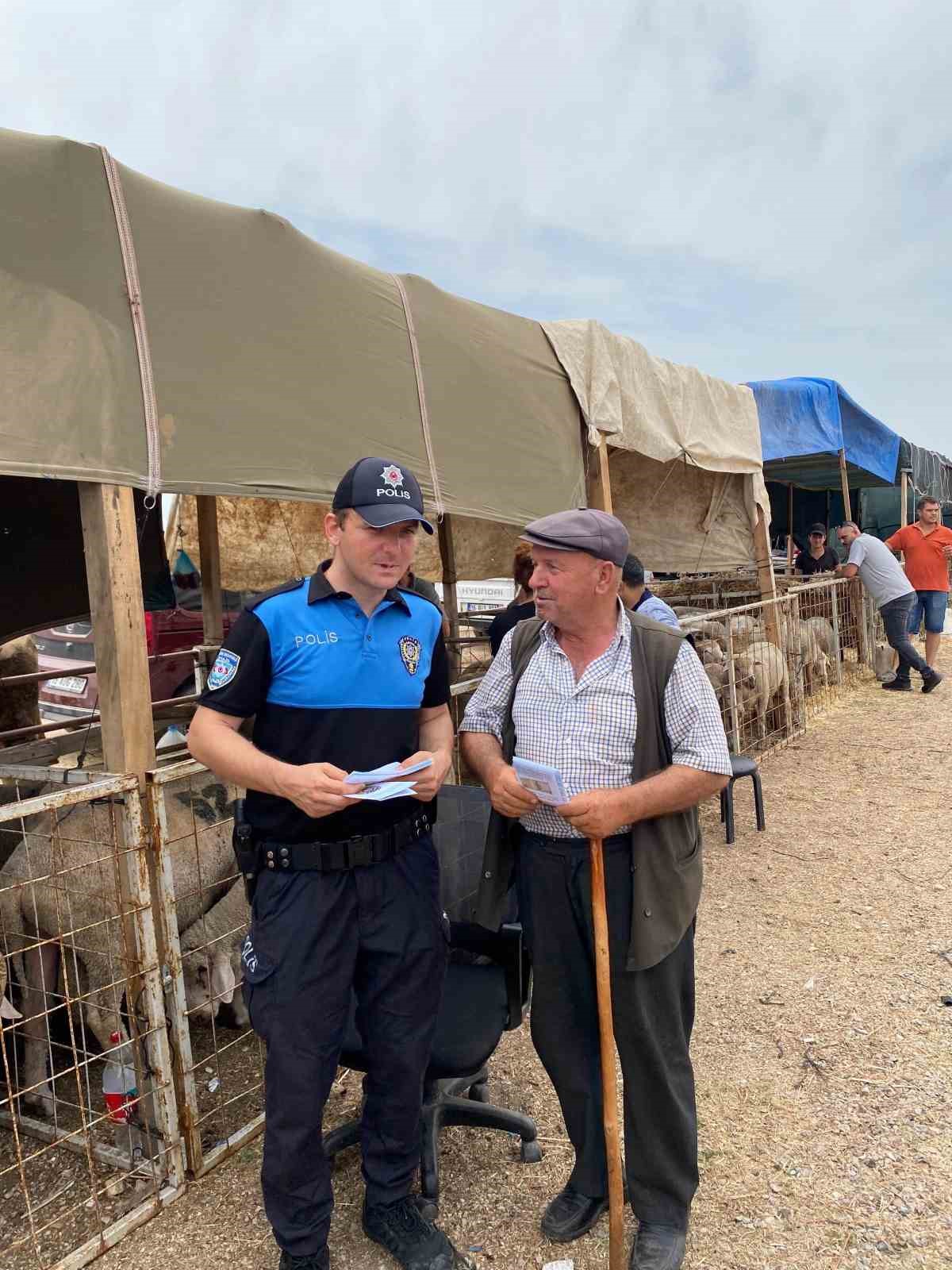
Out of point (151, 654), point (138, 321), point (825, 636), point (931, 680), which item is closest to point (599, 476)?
point (138, 321)

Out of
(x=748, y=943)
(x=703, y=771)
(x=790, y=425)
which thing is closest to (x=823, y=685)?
(x=790, y=425)

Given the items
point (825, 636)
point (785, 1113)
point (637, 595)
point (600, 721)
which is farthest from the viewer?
point (825, 636)

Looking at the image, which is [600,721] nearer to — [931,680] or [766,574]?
[766,574]

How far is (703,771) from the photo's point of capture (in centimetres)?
217

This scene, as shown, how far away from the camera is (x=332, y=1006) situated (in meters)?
2.24

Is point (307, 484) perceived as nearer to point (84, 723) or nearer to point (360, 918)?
point (360, 918)

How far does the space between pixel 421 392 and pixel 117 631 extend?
2381 mm

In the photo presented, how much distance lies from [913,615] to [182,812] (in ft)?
42.1

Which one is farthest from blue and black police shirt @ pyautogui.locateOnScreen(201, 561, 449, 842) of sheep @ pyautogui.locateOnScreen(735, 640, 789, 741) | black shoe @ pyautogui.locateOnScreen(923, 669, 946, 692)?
black shoe @ pyautogui.locateOnScreen(923, 669, 946, 692)

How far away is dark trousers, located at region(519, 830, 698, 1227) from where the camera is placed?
90.8 inches

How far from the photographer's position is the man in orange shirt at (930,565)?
10625 millimetres

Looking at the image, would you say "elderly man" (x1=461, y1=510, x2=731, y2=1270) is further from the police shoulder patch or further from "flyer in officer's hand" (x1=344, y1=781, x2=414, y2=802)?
the police shoulder patch

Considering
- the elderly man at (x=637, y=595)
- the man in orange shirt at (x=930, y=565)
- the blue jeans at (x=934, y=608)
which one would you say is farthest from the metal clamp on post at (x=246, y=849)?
the blue jeans at (x=934, y=608)

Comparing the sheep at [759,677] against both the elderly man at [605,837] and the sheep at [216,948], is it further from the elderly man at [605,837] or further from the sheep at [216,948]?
the elderly man at [605,837]
